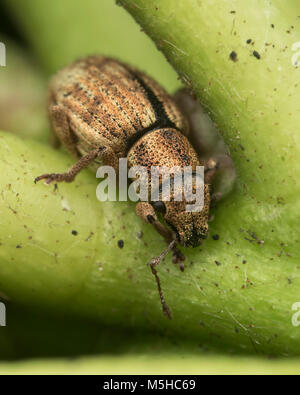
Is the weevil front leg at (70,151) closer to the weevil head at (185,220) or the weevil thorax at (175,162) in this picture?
the weevil thorax at (175,162)

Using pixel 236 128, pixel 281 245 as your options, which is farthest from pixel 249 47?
pixel 281 245

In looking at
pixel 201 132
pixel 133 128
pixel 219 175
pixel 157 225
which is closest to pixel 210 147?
pixel 201 132

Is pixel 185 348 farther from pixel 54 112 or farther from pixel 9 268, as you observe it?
pixel 54 112

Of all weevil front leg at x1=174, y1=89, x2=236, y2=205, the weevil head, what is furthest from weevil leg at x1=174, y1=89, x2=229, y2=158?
the weevil head

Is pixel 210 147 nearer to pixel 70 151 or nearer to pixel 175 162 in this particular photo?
pixel 175 162

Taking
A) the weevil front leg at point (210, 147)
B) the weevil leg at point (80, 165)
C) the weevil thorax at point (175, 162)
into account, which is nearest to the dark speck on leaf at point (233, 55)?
the weevil front leg at point (210, 147)

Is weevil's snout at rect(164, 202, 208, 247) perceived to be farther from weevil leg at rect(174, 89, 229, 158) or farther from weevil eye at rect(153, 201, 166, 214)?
weevil leg at rect(174, 89, 229, 158)

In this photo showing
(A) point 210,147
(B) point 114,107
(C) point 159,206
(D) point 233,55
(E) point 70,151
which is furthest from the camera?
(E) point 70,151
